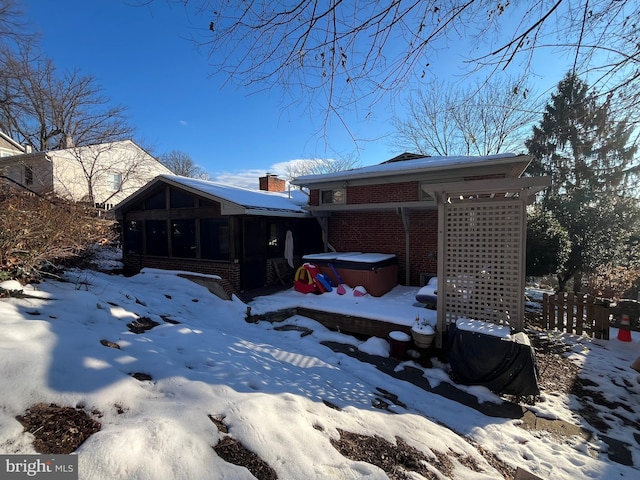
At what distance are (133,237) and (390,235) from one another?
9412mm

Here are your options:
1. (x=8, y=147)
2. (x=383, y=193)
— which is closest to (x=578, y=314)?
(x=383, y=193)

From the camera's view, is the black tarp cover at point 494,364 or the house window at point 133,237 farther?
the house window at point 133,237

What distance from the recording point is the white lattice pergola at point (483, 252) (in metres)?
5.04

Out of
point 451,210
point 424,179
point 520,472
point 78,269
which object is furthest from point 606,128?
point 78,269

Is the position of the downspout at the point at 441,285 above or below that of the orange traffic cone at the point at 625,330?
above

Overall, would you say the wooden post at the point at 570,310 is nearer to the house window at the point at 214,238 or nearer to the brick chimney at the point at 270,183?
the house window at the point at 214,238

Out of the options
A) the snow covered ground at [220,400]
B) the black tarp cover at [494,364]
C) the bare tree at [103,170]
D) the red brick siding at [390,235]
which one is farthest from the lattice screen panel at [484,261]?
the bare tree at [103,170]

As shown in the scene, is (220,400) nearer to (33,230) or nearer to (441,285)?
(33,230)

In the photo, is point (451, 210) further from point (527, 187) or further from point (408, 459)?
point (408, 459)

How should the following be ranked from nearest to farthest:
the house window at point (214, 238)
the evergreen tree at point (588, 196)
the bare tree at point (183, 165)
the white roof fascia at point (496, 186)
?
the white roof fascia at point (496, 186)
the evergreen tree at point (588, 196)
the house window at point (214, 238)
the bare tree at point (183, 165)

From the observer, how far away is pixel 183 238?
998 cm

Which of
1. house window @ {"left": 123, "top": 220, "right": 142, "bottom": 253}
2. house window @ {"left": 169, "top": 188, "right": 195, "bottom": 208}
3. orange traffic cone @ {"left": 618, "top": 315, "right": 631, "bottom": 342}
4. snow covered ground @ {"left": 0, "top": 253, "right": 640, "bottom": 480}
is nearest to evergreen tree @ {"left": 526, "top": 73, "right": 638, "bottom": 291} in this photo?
orange traffic cone @ {"left": 618, "top": 315, "right": 631, "bottom": 342}

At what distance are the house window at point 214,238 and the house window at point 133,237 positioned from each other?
322cm

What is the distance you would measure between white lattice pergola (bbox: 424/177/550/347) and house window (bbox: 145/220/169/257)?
29.1 feet
